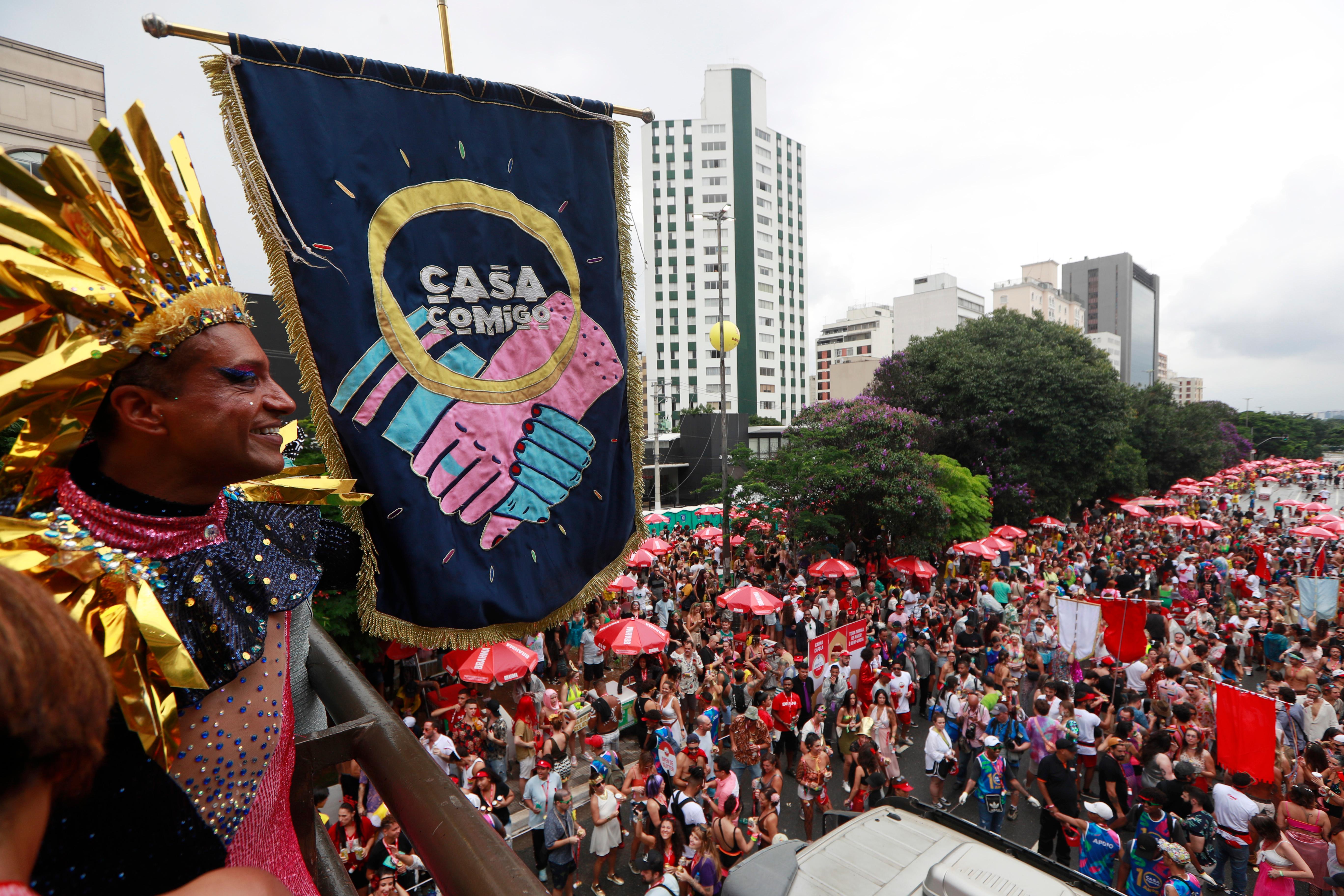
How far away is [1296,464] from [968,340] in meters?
47.3

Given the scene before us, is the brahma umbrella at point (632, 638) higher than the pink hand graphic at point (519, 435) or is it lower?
lower

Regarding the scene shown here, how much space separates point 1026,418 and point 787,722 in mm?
20784

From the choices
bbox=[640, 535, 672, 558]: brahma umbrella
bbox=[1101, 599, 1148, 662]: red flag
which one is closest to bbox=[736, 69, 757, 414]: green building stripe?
bbox=[640, 535, 672, 558]: brahma umbrella

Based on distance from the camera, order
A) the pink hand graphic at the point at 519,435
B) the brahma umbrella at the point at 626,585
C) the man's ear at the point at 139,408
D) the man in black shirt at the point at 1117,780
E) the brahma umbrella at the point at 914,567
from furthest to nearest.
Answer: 1. the brahma umbrella at the point at 914,567
2. the brahma umbrella at the point at 626,585
3. the man in black shirt at the point at 1117,780
4. the pink hand graphic at the point at 519,435
5. the man's ear at the point at 139,408

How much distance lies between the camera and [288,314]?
6.57ft

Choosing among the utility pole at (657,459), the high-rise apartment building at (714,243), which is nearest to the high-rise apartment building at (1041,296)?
the high-rise apartment building at (714,243)

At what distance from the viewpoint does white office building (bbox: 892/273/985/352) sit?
257ft

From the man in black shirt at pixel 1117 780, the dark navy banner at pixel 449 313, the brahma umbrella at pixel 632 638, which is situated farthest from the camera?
the brahma umbrella at pixel 632 638

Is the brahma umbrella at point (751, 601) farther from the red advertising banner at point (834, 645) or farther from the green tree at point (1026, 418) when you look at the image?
the green tree at point (1026, 418)

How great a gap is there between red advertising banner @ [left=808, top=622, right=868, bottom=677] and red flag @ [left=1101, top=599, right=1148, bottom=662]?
3.66 m

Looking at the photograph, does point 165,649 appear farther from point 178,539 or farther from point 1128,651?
point 1128,651

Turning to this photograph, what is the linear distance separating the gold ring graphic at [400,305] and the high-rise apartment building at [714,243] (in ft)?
216

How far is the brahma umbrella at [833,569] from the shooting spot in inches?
582

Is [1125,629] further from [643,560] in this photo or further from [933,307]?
[933,307]
